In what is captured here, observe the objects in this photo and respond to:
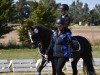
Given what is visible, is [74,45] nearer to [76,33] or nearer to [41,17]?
[41,17]

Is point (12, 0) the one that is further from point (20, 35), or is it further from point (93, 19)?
point (93, 19)

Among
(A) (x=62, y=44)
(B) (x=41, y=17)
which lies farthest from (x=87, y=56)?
(B) (x=41, y=17)

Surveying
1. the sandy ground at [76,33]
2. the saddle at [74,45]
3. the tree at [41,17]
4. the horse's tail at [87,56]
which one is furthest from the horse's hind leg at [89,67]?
the sandy ground at [76,33]

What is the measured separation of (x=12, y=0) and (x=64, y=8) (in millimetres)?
28497

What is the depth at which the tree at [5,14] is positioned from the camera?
130 feet

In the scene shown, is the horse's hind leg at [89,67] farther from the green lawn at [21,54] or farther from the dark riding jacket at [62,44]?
the green lawn at [21,54]

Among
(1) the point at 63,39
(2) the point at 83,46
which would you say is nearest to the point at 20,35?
(2) the point at 83,46

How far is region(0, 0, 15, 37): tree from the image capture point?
39.6m

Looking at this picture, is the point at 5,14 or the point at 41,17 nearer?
the point at 5,14

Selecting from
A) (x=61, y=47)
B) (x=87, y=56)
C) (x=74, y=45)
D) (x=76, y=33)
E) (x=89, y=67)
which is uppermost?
(x=61, y=47)

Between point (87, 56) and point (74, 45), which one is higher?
point (74, 45)

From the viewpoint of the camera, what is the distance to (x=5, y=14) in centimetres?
3972

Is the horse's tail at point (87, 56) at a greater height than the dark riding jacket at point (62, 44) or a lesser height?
lesser

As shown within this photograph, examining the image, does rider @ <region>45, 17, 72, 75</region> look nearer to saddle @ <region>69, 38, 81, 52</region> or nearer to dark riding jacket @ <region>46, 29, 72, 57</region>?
dark riding jacket @ <region>46, 29, 72, 57</region>
